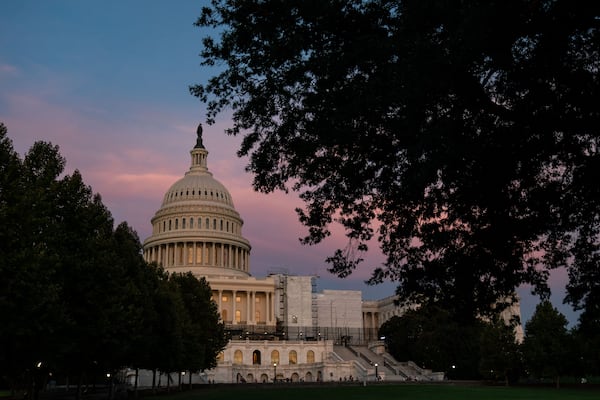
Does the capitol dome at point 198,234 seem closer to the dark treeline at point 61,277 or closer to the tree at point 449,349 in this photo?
the tree at point 449,349

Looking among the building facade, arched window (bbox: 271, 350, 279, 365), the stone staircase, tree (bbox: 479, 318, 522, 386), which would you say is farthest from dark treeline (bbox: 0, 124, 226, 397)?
the building facade

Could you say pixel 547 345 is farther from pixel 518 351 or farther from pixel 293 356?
pixel 293 356

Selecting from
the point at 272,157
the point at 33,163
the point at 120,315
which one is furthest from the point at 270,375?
the point at 272,157

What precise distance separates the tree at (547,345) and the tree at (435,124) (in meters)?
66.5

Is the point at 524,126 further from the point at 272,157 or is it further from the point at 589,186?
the point at 272,157

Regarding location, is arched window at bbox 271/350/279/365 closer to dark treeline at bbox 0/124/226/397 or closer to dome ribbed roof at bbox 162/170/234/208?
dome ribbed roof at bbox 162/170/234/208

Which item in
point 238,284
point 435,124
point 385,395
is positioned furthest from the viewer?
point 238,284

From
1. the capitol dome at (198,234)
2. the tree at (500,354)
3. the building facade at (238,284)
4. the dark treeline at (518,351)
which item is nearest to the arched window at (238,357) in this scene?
the building facade at (238,284)

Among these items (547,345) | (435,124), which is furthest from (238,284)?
(435,124)

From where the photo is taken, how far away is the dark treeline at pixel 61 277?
28094 mm

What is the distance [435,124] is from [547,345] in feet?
246

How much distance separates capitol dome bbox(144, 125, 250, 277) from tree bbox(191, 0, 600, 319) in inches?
5367

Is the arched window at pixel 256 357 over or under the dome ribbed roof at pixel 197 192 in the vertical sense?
under

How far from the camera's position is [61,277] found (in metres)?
35.1
